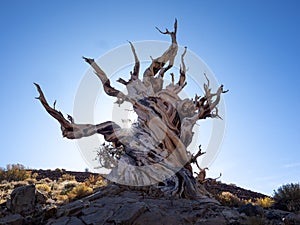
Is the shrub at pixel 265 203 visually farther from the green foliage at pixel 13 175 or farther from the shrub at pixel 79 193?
the green foliage at pixel 13 175

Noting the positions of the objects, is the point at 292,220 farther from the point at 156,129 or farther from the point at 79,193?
the point at 79,193

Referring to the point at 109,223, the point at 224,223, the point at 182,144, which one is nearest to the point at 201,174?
the point at 182,144

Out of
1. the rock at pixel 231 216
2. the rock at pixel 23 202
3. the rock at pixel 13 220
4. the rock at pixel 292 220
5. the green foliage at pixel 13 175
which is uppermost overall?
the green foliage at pixel 13 175

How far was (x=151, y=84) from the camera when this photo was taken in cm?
1202

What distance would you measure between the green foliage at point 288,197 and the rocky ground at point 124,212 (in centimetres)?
182

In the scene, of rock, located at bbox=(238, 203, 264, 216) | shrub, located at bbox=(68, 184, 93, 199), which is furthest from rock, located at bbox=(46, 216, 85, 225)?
rock, located at bbox=(238, 203, 264, 216)

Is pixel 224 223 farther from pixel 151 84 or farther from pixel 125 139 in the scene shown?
pixel 151 84

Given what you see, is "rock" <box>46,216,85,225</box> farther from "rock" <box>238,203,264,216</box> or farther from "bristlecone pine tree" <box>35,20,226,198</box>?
"rock" <box>238,203,264,216</box>

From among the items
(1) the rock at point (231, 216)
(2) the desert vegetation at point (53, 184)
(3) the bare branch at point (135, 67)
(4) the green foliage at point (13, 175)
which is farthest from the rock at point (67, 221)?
(4) the green foliage at point (13, 175)

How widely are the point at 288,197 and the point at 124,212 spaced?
18.1 feet

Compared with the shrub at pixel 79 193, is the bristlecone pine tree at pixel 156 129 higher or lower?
higher

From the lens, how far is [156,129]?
34.3ft

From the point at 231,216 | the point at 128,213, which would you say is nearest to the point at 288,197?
the point at 231,216

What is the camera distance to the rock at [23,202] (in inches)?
280
